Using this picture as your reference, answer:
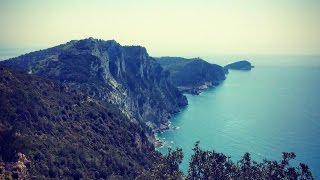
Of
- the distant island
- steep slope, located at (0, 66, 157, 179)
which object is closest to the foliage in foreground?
the distant island

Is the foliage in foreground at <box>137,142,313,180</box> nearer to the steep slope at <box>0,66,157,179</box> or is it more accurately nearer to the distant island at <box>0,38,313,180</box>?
the distant island at <box>0,38,313,180</box>

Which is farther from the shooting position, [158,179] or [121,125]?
[121,125]

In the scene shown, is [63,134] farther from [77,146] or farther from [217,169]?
[217,169]

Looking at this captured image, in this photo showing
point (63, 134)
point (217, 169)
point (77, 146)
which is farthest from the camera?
point (63, 134)

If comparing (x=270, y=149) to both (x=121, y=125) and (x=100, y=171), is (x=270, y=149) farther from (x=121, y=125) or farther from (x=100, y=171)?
(x=100, y=171)

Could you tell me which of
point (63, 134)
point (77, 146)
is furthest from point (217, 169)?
point (63, 134)

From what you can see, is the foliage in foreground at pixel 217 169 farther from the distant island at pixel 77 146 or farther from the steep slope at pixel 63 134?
the steep slope at pixel 63 134

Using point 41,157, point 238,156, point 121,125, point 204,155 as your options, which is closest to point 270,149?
point 238,156

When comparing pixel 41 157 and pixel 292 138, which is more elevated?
pixel 41 157

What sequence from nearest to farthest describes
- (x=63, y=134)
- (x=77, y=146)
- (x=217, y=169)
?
(x=217, y=169) → (x=77, y=146) → (x=63, y=134)
